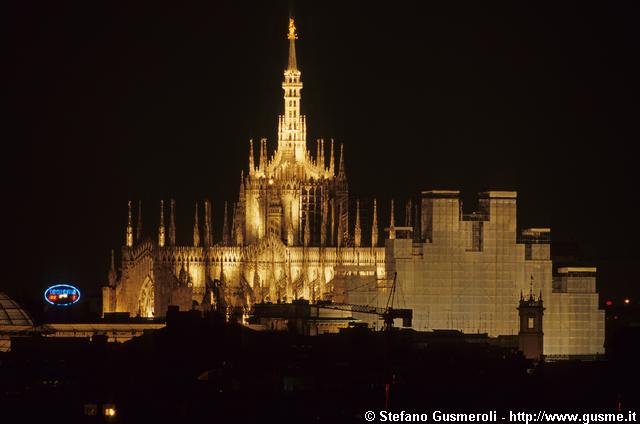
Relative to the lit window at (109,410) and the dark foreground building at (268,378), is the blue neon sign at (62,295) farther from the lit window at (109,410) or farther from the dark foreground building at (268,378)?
the lit window at (109,410)

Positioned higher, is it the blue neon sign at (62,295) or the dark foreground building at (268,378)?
the blue neon sign at (62,295)

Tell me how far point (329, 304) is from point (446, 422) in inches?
3224

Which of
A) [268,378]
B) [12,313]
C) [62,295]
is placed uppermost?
[62,295]

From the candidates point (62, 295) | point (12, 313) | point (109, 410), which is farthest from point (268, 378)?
point (62, 295)

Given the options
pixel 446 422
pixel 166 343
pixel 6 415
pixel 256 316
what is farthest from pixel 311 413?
pixel 256 316

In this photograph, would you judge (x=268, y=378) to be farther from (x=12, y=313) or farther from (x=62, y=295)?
(x=62, y=295)

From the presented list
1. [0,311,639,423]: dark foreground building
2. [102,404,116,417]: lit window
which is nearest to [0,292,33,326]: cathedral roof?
[0,311,639,423]: dark foreground building

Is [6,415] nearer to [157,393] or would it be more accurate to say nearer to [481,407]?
[157,393]

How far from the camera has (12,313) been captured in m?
166

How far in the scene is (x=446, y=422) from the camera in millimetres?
117125

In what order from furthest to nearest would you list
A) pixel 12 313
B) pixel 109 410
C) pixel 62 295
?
pixel 62 295 → pixel 12 313 → pixel 109 410

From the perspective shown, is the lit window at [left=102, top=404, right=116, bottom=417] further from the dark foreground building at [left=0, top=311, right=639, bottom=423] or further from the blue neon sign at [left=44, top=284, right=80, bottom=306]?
the blue neon sign at [left=44, top=284, right=80, bottom=306]

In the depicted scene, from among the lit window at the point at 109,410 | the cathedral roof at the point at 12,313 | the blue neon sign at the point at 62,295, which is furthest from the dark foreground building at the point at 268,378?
the blue neon sign at the point at 62,295

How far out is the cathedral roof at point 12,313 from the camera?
165 meters
